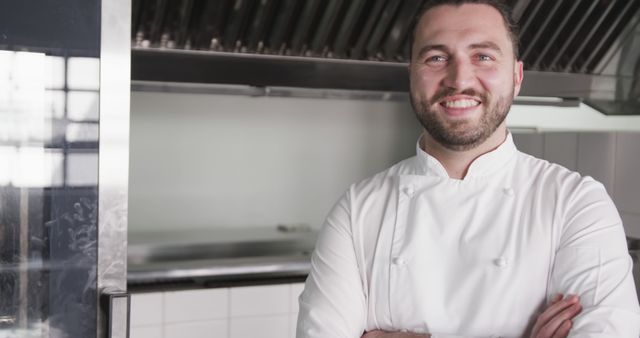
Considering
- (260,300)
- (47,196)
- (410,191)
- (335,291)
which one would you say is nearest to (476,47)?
(410,191)

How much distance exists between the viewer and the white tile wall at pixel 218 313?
256 cm

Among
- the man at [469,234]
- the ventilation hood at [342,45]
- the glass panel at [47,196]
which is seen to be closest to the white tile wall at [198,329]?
the ventilation hood at [342,45]

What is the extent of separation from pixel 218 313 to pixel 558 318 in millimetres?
1647

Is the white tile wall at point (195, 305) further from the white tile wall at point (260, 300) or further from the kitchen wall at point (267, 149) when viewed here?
the kitchen wall at point (267, 149)

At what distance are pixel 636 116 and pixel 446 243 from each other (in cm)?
213

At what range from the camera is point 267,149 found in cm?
369

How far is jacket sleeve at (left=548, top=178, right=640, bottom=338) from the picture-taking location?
1.24 m

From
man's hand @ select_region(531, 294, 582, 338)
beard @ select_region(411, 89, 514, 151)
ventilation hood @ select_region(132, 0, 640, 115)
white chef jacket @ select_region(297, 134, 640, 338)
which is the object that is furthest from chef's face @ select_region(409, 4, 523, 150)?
ventilation hood @ select_region(132, 0, 640, 115)

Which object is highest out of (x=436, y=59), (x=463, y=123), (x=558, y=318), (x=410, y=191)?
(x=436, y=59)

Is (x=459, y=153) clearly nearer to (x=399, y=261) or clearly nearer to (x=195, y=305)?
(x=399, y=261)

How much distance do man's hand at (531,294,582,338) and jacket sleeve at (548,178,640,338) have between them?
0.04 ft

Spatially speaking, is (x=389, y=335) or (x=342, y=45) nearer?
(x=389, y=335)

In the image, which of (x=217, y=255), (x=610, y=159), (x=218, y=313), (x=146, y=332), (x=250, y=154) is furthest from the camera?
(x=250, y=154)

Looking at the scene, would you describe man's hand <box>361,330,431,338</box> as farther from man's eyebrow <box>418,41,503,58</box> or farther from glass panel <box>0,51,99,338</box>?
glass panel <box>0,51,99,338</box>
